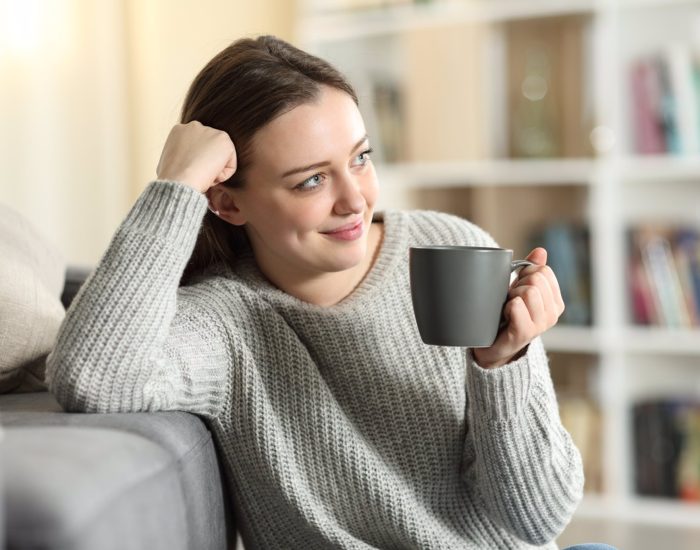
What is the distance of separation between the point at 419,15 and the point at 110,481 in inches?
95.0

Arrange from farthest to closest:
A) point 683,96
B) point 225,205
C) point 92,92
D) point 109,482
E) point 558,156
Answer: point 92,92 → point 558,156 → point 683,96 → point 225,205 → point 109,482

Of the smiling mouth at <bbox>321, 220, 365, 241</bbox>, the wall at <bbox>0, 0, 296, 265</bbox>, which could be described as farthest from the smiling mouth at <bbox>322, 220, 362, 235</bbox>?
the wall at <bbox>0, 0, 296, 265</bbox>

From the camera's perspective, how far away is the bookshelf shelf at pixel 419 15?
9.15 ft

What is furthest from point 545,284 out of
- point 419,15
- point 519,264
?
point 419,15

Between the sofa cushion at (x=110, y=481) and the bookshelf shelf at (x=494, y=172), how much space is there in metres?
1.89

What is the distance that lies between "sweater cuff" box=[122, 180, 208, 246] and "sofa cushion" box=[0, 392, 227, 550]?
20 centimetres

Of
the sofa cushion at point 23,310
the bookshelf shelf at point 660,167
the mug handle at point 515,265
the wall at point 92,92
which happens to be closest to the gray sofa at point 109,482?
the sofa cushion at point 23,310

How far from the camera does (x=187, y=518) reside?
0.94 meters

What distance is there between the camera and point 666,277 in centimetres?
276

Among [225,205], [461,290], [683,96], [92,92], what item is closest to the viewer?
[461,290]

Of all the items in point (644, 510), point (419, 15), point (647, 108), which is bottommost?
point (644, 510)

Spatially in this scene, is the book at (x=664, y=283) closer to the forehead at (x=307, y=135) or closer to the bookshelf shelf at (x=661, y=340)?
the bookshelf shelf at (x=661, y=340)

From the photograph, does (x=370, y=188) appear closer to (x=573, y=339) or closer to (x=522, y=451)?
(x=522, y=451)

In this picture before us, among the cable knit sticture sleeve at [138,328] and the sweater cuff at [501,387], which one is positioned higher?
the cable knit sticture sleeve at [138,328]
